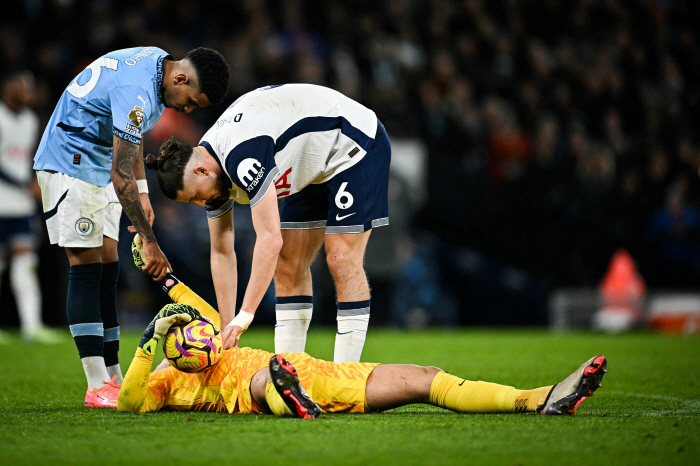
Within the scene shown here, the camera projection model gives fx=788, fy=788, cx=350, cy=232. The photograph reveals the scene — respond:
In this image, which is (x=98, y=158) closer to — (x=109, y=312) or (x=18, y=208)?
(x=109, y=312)

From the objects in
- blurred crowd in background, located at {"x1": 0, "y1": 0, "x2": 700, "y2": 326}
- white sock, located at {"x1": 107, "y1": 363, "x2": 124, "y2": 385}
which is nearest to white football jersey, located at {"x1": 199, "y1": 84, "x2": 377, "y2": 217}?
white sock, located at {"x1": 107, "y1": 363, "x2": 124, "y2": 385}

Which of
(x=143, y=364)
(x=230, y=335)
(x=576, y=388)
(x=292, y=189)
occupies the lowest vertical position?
(x=576, y=388)

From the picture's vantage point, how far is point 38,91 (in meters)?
10.1

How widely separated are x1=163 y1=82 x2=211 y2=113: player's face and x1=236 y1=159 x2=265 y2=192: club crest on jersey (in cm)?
44

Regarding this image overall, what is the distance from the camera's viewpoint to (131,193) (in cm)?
402

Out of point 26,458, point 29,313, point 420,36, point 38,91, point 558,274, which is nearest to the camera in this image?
point 26,458

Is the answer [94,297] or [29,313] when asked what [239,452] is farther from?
[29,313]

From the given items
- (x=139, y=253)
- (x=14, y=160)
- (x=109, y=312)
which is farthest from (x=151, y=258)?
(x=14, y=160)

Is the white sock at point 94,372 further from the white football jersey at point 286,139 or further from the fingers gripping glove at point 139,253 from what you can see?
the white football jersey at point 286,139

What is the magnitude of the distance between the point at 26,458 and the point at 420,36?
12112mm

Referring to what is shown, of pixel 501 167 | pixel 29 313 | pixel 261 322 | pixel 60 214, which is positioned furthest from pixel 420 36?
pixel 60 214

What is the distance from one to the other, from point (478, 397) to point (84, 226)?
224cm

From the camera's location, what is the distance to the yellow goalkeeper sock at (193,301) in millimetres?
4215

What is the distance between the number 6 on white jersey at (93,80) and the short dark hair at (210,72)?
18.8 inches
